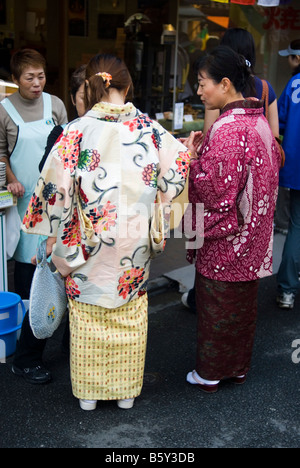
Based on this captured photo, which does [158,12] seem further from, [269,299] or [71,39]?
[269,299]

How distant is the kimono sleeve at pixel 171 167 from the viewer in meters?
3.01

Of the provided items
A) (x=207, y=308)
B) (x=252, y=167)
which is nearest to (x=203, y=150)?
(x=252, y=167)

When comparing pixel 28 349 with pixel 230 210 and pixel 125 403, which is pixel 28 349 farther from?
pixel 230 210

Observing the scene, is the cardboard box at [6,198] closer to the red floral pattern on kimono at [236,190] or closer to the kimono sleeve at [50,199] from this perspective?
the kimono sleeve at [50,199]

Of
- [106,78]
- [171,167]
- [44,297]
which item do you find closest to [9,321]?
[44,297]

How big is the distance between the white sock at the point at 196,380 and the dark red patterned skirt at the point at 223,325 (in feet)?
0.11

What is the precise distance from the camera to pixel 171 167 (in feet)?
9.91

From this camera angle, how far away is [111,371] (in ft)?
10.1

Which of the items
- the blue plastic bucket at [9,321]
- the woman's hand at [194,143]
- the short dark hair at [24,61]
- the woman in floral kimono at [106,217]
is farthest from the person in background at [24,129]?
the woman's hand at [194,143]

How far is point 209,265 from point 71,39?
3452 millimetres

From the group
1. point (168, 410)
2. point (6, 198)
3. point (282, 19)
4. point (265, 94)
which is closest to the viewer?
point (168, 410)

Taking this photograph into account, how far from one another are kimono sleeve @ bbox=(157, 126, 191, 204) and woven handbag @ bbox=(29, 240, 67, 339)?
27.3 inches

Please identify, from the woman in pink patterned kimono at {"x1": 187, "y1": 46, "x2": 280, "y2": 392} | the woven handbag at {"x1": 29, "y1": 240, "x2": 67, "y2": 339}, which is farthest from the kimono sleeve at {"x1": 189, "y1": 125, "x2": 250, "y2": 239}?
the woven handbag at {"x1": 29, "y1": 240, "x2": 67, "y2": 339}

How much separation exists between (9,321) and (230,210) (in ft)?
4.96
